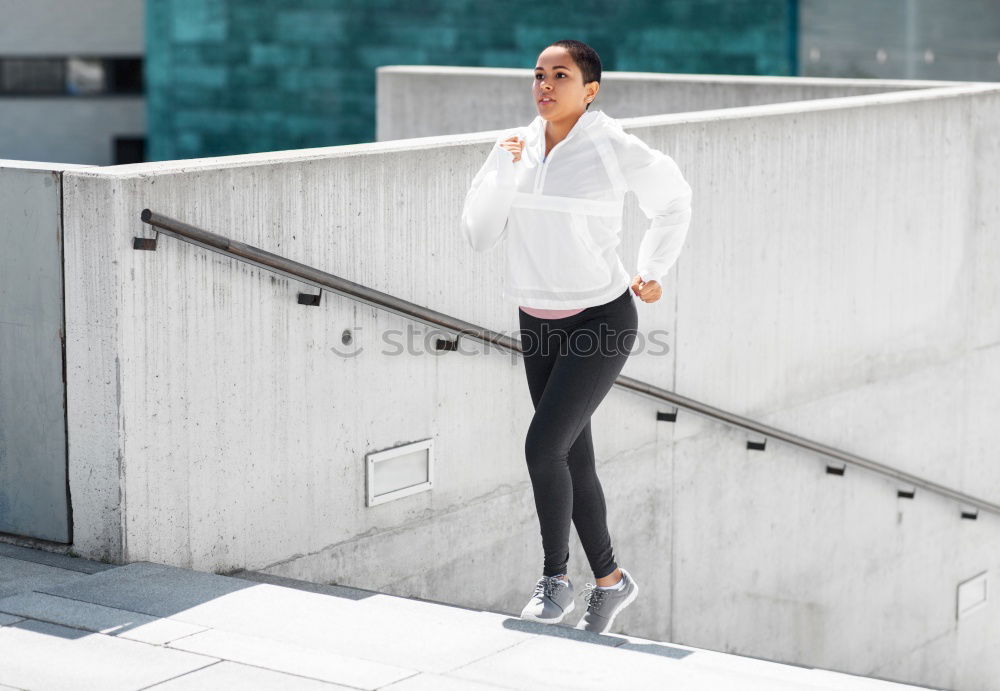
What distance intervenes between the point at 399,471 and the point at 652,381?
194 centimetres

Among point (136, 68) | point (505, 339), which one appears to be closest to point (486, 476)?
point (505, 339)

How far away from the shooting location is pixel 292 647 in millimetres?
4113

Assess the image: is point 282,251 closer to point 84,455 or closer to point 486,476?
point 84,455

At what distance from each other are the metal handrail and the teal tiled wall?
42.6ft

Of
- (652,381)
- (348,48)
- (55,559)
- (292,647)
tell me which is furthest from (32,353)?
(348,48)

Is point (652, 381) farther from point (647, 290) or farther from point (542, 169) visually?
point (542, 169)

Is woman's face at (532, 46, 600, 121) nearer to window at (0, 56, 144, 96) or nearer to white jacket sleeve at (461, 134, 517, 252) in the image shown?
white jacket sleeve at (461, 134, 517, 252)

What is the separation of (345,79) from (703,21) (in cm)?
559

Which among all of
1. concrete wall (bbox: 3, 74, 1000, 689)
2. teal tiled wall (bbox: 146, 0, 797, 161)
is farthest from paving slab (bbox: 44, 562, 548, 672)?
teal tiled wall (bbox: 146, 0, 797, 161)

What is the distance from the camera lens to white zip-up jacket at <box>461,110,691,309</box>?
440cm

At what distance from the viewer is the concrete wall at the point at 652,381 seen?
5070mm

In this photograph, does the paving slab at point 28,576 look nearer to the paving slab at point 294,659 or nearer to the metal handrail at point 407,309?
the paving slab at point 294,659

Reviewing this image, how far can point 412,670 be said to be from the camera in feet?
12.9

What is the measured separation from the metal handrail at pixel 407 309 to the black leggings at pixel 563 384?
3.61ft
